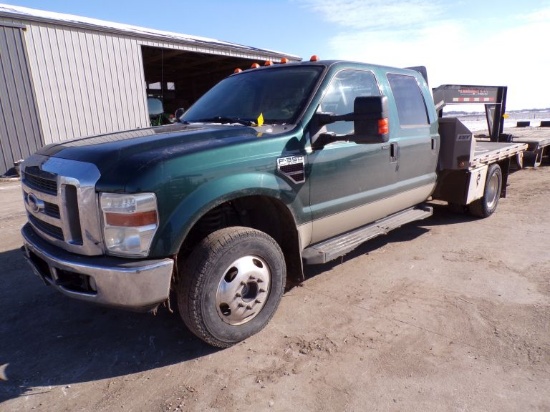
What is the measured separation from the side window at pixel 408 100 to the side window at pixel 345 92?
0.43 m

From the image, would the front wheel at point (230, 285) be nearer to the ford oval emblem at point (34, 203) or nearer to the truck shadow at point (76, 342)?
the truck shadow at point (76, 342)

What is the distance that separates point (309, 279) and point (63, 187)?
236cm

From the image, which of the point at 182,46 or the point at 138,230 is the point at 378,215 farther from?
the point at 182,46

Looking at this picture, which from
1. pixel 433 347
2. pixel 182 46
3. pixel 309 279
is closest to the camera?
pixel 433 347

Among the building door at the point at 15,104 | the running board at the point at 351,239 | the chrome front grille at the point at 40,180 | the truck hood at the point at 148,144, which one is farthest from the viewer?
the building door at the point at 15,104

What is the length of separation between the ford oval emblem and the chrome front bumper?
433mm

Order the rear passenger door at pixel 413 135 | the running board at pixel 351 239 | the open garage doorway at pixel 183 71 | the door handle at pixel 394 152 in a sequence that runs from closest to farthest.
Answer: the running board at pixel 351 239
the door handle at pixel 394 152
the rear passenger door at pixel 413 135
the open garage doorway at pixel 183 71

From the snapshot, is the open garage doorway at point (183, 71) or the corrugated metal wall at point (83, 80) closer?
the corrugated metal wall at point (83, 80)

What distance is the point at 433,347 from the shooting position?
2.68 meters

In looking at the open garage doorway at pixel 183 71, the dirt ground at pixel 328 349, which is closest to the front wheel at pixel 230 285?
the dirt ground at pixel 328 349

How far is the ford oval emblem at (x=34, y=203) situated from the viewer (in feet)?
8.75

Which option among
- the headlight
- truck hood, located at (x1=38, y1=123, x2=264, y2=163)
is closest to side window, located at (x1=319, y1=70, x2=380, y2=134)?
truck hood, located at (x1=38, y1=123, x2=264, y2=163)

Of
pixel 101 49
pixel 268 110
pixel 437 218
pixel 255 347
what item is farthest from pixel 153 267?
pixel 101 49

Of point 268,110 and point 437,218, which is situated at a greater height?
point 268,110
